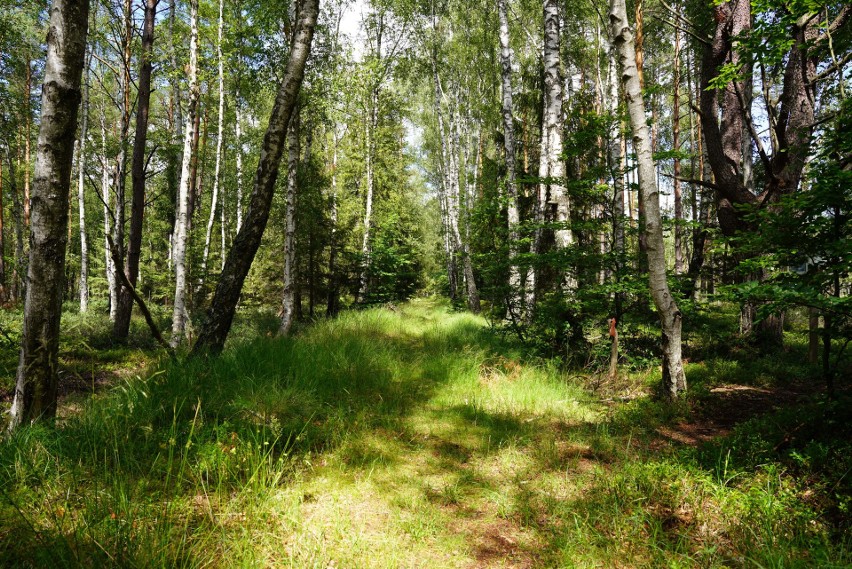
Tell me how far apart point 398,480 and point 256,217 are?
12.3ft

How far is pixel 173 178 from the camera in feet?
60.9

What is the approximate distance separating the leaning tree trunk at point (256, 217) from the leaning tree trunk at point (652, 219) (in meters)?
4.19

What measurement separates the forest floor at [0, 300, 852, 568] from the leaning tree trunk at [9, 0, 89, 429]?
1.25ft

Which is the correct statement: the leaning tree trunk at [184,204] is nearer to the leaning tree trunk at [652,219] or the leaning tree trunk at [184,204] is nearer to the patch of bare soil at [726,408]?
the leaning tree trunk at [652,219]

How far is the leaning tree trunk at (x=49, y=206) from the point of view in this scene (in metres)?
2.74

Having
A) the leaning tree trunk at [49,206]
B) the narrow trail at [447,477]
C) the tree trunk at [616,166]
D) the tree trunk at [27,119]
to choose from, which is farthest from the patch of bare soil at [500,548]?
the tree trunk at [27,119]

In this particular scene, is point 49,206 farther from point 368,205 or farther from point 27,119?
point 27,119

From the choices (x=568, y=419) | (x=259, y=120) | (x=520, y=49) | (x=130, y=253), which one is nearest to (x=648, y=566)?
(x=568, y=419)

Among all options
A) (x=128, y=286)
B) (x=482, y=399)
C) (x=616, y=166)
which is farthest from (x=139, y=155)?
(x=616, y=166)

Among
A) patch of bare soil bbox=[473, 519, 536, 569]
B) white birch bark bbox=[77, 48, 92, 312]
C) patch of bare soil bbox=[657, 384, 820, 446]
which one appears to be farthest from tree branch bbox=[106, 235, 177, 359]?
white birch bark bbox=[77, 48, 92, 312]

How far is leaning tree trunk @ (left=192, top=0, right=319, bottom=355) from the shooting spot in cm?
483

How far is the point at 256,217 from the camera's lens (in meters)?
4.95

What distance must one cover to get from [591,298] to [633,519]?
4.43 metres

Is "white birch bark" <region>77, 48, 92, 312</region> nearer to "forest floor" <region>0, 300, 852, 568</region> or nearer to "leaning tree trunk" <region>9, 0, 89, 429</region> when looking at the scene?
"leaning tree trunk" <region>9, 0, 89, 429</region>
